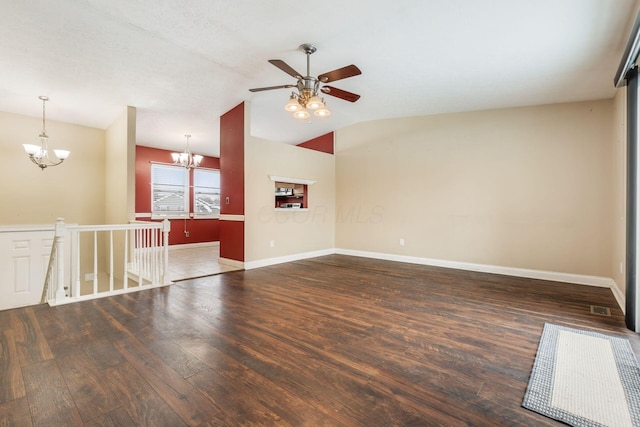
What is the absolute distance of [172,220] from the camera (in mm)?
7773

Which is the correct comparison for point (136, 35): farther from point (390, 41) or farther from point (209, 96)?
point (390, 41)

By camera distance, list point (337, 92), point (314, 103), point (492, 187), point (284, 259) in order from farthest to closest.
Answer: point (284, 259), point (492, 187), point (337, 92), point (314, 103)

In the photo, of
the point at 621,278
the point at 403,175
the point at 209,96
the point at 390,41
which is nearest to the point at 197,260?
the point at 209,96

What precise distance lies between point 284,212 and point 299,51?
313cm

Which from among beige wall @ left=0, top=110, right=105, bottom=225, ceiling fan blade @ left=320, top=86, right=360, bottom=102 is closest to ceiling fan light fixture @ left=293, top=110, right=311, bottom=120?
ceiling fan blade @ left=320, top=86, right=360, bottom=102

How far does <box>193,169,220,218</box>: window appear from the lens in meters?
8.30

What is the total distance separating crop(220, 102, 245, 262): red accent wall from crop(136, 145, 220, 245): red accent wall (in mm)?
2961

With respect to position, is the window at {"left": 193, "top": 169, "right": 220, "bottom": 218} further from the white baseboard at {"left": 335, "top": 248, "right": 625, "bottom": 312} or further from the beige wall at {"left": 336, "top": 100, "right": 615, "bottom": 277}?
the white baseboard at {"left": 335, "top": 248, "right": 625, "bottom": 312}

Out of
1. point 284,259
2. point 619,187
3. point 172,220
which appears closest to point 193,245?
point 172,220

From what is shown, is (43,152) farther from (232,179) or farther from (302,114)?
(302,114)

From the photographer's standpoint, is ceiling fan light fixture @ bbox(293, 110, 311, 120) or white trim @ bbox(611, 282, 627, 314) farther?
ceiling fan light fixture @ bbox(293, 110, 311, 120)

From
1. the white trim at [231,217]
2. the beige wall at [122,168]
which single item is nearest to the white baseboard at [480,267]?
the white trim at [231,217]

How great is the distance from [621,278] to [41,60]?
302 inches

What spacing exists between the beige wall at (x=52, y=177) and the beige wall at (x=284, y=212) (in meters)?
3.41
